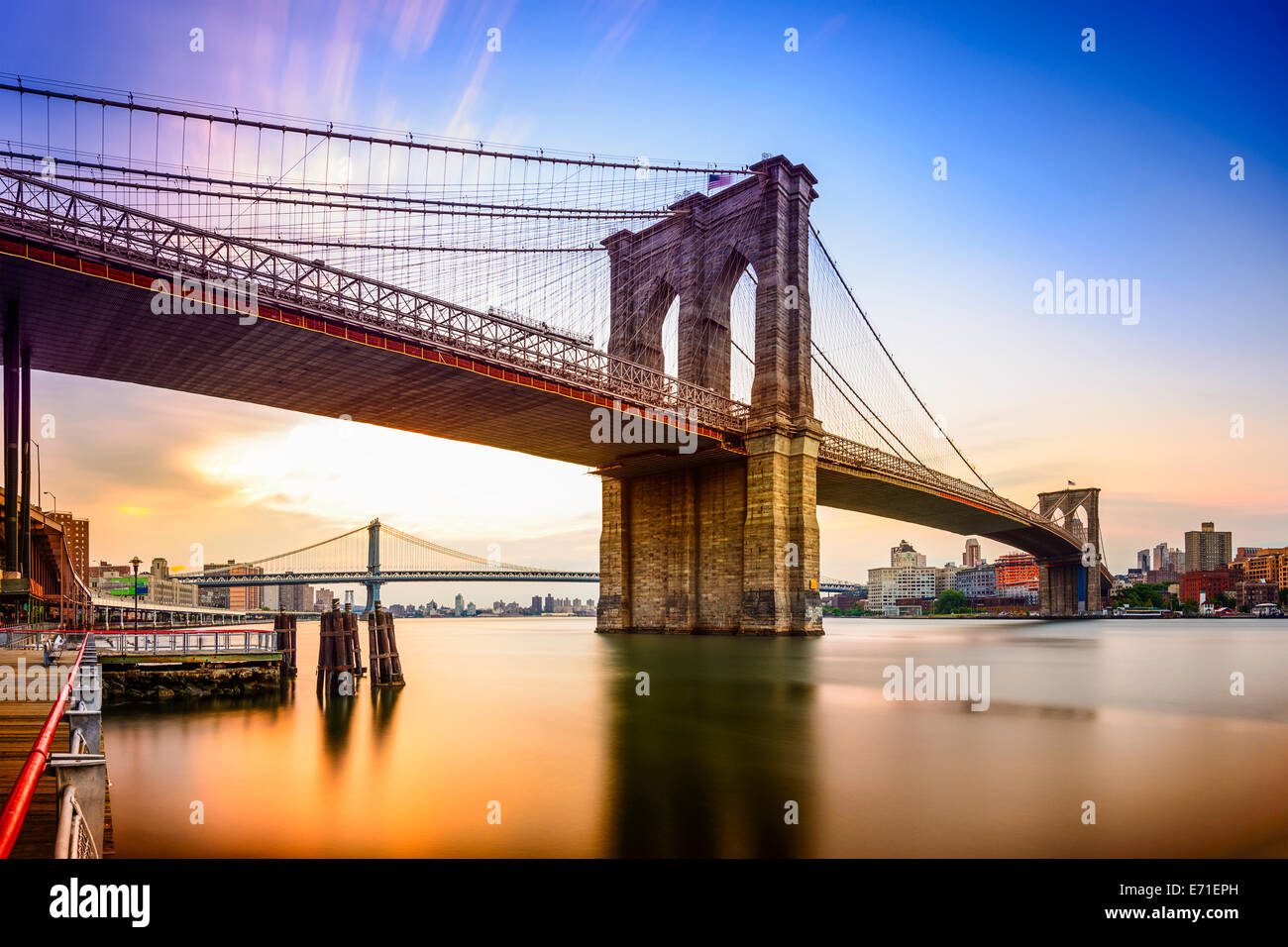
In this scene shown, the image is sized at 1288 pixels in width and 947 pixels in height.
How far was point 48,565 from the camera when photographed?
47.7 m

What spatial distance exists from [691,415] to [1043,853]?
108 ft

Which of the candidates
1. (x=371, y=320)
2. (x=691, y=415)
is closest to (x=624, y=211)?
(x=691, y=415)

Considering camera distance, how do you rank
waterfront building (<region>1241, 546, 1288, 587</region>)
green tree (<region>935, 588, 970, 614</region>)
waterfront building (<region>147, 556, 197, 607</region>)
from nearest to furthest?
1. waterfront building (<region>147, 556, 197, 607</region>)
2. waterfront building (<region>1241, 546, 1288, 587</region>)
3. green tree (<region>935, 588, 970, 614</region>)

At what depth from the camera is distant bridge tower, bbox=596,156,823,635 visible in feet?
132

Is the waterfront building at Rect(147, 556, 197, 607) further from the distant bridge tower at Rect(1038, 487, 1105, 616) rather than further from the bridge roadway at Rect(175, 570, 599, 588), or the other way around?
the distant bridge tower at Rect(1038, 487, 1105, 616)

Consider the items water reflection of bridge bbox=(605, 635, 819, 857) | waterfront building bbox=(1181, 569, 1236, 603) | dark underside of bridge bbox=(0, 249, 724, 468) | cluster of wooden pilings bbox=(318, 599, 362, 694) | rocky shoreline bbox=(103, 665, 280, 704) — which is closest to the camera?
water reflection of bridge bbox=(605, 635, 819, 857)

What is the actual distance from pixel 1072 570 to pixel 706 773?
363 ft

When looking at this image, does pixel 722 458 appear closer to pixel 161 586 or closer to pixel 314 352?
pixel 314 352

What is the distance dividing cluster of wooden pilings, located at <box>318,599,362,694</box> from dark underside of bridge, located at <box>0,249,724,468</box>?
11363 mm

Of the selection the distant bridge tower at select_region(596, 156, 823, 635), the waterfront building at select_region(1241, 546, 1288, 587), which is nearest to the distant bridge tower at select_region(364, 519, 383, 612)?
the distant bridge tower at select_region(596, 156, 823, 635)

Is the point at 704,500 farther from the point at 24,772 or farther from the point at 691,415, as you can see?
the point at 24,772

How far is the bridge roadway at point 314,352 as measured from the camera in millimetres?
22797

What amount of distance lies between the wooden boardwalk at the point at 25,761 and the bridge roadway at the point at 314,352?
643 inches

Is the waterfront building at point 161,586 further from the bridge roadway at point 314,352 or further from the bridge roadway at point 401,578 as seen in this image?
the bridge roadway at point 314,352
